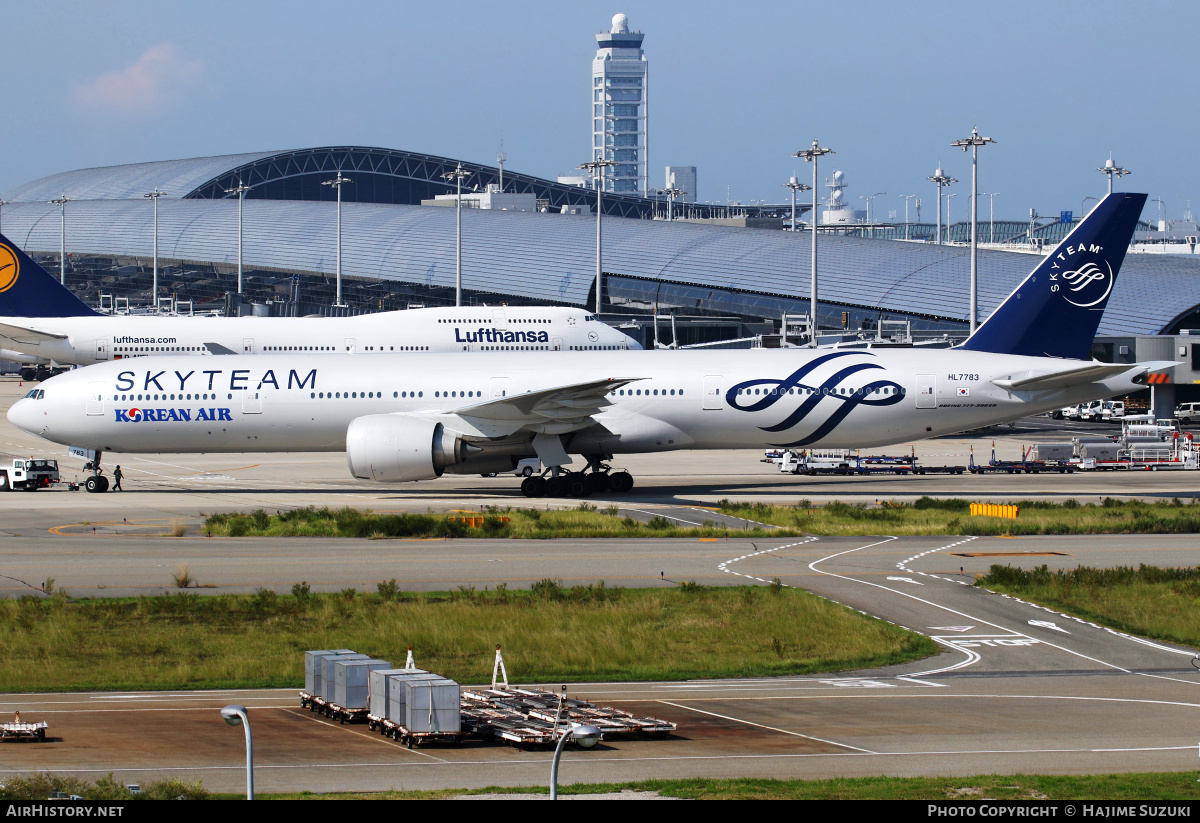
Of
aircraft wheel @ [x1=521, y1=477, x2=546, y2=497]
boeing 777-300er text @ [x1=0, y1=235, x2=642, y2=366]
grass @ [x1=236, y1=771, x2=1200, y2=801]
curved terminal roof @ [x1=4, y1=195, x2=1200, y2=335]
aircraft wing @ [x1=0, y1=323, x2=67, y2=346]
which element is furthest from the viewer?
curved terminal roof @ [x1=4, y1=195, x2=1200, y2=335]

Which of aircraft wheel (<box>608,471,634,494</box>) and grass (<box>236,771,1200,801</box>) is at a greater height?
aircraft wheel (<box>608,471,634,494</box>)

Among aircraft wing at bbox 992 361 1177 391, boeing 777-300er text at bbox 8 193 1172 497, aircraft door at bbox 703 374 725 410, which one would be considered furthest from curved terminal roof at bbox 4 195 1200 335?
aircraft door at bbox 703 374 725 410

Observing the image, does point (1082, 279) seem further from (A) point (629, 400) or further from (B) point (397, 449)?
(B) point (397, 449)

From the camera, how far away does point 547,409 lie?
37562 mm

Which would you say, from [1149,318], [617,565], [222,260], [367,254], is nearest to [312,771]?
[617,565]

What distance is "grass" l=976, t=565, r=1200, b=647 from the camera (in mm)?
21844

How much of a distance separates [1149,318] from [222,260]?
93443 mm

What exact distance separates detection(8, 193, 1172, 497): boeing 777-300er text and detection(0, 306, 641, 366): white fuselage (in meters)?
24.6

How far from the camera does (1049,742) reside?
14.4 m

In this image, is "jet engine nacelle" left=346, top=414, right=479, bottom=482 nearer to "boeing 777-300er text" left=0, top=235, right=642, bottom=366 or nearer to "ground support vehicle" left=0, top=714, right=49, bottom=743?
"ground support vehicle" left=0, top=714, right=49, bottom=743

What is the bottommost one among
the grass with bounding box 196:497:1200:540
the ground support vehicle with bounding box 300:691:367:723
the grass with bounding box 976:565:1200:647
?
the ground support vehicle with bounding box 300:691:367:723

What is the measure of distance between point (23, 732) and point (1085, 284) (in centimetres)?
3473

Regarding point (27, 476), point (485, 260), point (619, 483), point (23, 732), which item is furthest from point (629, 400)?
point (485, 260)

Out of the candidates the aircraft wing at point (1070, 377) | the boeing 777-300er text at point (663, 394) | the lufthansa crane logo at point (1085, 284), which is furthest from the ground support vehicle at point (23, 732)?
the lufthansa crane logo at point (1085, 284)
